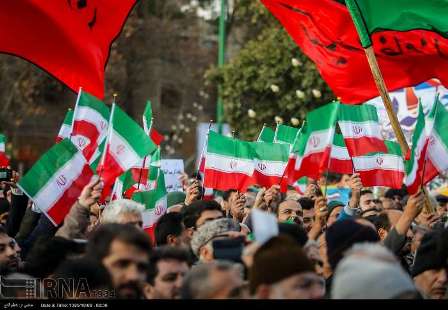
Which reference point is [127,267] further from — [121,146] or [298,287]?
[121,146]

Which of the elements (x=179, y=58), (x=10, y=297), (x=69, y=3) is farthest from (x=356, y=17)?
(x=179, y=58)

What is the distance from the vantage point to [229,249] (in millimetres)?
5844

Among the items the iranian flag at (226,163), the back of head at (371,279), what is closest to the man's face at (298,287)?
the back of head at (371,279)

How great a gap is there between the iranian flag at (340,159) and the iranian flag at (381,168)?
65 cm

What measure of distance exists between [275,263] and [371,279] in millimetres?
554

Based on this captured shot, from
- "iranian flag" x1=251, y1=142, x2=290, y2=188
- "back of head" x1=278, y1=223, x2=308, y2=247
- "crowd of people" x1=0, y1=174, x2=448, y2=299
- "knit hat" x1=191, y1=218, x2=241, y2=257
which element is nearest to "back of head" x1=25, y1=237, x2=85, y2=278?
"crowd of people" x1=0, y1=174, x2=448, y2=299

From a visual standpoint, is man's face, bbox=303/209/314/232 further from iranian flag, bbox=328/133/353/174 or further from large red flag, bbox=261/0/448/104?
large red flag, bbox=261/0/448/104

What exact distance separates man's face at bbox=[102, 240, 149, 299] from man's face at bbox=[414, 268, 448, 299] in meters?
1.64

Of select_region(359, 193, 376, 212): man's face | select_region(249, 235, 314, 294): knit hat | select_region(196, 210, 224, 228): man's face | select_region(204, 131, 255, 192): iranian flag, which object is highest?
select_region(204, 131, 255, 192): iranian flag

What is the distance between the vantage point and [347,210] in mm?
9172

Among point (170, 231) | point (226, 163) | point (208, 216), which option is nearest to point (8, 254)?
point (170, 231)

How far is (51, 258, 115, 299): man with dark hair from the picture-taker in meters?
5.16

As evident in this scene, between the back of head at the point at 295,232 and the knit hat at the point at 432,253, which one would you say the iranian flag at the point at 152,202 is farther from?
the knit hat at the point at 432,253
